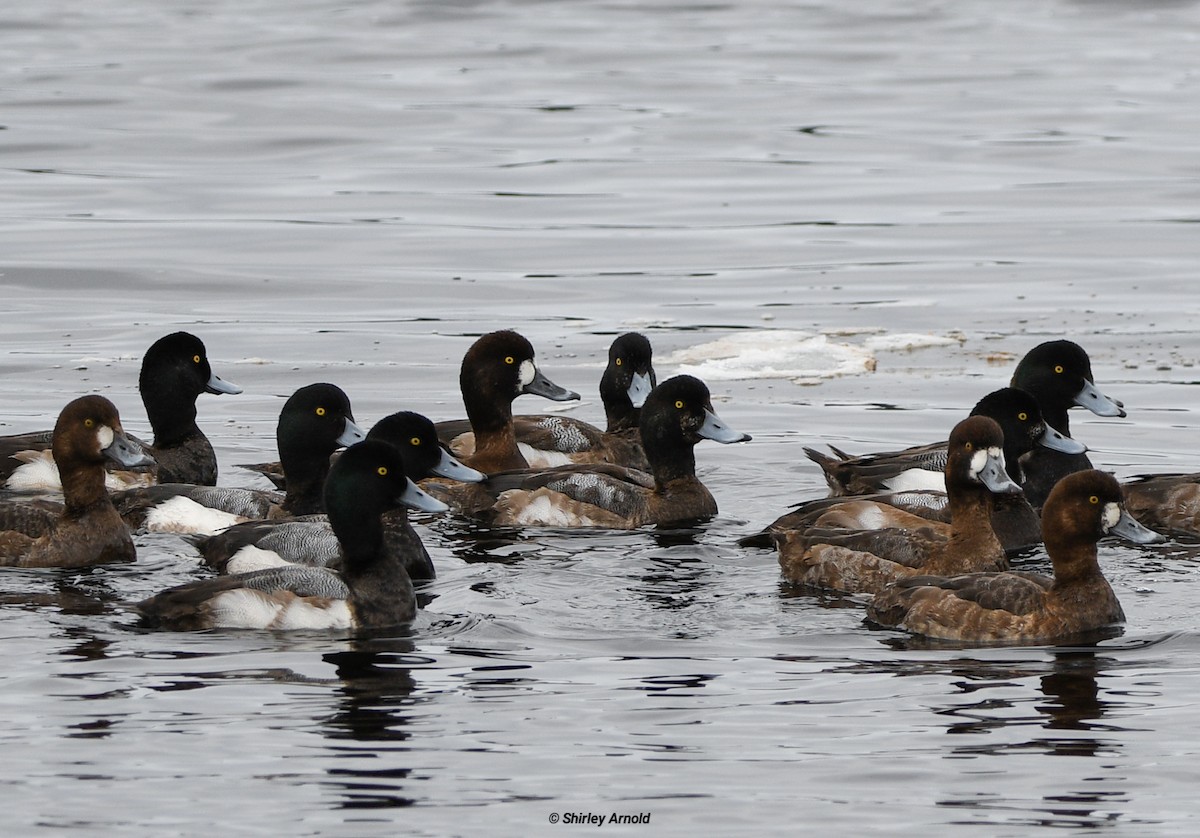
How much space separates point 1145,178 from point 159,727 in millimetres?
22568

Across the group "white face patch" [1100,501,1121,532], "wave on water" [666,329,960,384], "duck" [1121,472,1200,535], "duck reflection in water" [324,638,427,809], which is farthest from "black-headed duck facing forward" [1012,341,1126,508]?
"duck reflection in water" [324,638,427,809]

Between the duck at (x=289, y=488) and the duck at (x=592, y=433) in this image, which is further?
the duck at (x=592, y=433)

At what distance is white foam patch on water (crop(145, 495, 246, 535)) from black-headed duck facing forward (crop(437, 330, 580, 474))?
2455 millimetres

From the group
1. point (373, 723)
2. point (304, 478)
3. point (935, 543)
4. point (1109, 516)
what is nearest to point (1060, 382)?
point (935, 543)

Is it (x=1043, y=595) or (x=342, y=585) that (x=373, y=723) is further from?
(x=1043, y=595)

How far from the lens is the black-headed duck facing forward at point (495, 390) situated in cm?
1425

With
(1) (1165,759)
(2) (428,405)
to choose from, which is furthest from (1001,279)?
(1) (1165,759)

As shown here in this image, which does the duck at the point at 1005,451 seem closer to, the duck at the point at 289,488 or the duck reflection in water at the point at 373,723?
the duck at the point at 289,488

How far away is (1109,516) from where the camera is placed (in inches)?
408

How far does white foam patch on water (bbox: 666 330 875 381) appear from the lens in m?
17.5

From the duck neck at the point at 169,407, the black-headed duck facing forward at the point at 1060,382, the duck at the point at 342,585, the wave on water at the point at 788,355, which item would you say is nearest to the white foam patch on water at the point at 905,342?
the wave on water at the point at 788,355

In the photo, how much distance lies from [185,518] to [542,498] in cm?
224

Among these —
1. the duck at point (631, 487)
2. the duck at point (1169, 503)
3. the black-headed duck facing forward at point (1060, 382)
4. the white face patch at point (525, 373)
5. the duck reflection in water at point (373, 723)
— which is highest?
the white face patch at point (525, 373)

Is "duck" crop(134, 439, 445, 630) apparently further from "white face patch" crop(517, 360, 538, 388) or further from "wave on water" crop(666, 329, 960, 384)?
"wave on water" crop(666, 329, 960, 384)
